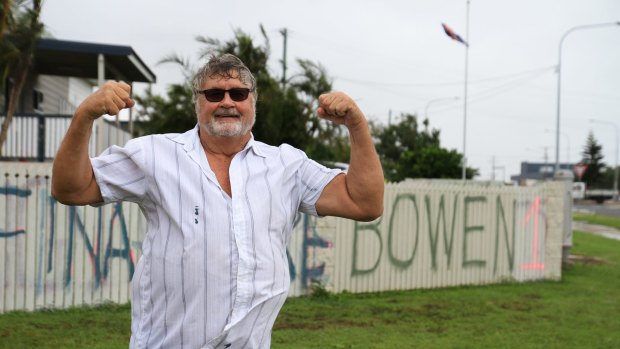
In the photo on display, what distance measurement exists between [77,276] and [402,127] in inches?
1736

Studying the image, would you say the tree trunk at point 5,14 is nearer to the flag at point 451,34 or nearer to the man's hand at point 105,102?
the man's hand at point 105,102

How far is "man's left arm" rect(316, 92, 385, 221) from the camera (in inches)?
99.0

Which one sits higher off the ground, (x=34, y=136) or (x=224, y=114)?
(x=34, y=136)

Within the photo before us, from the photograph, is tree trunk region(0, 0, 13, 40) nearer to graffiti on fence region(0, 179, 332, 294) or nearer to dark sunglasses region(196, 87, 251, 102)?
graffiti on fence region(0, 179, 332, 294)

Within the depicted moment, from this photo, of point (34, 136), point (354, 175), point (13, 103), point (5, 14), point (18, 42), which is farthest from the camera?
point (34, 136)

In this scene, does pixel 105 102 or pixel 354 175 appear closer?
pixel 105 102

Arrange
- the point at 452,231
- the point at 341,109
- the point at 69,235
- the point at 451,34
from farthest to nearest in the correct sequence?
the point at 451,34 < the point at 452,231 < the point at 69,235 < the point at 341,109

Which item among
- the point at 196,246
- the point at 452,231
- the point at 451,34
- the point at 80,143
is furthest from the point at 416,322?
the point at 451,34

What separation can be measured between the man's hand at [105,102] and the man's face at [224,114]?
32 centimetres

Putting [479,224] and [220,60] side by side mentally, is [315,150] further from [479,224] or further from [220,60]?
[220,60]

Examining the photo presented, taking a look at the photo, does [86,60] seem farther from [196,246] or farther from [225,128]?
[196,246]

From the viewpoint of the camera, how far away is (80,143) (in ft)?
7.38

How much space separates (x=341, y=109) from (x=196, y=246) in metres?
0.71

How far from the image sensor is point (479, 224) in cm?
1102
